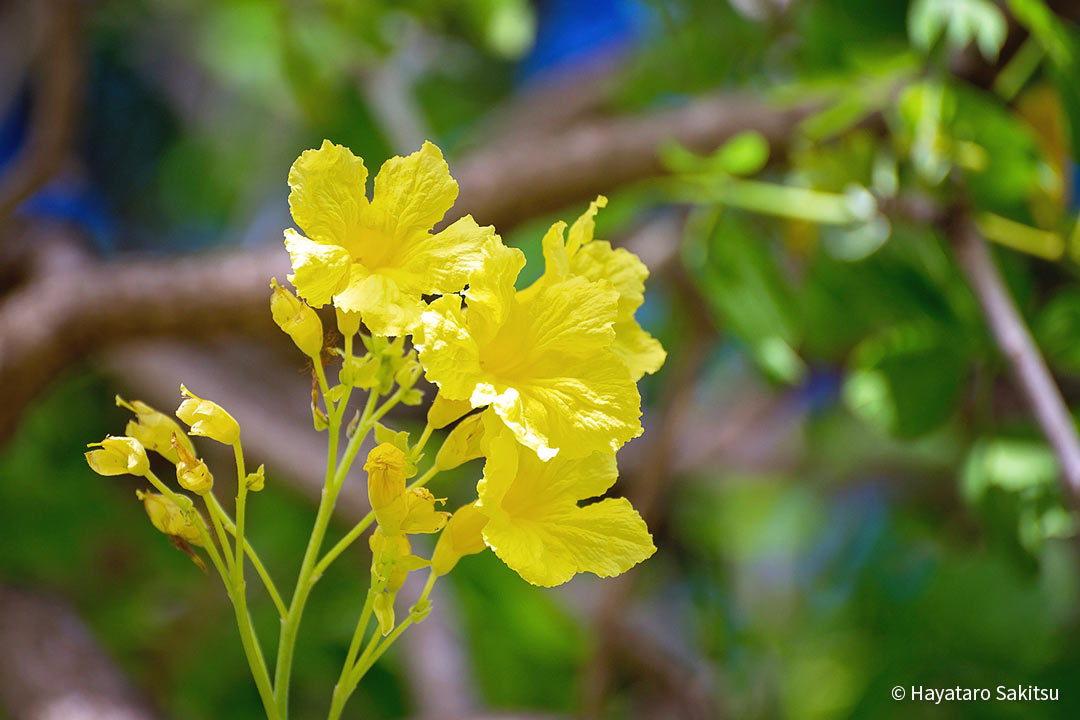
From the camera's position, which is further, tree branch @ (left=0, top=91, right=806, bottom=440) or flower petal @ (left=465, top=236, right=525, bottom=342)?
tree branch @ (left=0, top=91, right=806, bottom=440)

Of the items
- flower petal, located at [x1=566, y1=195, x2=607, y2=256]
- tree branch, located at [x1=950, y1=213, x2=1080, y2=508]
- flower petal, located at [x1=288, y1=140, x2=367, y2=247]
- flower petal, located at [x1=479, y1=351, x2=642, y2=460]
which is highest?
flower petal, located at [x1=288, y1=140, x2=367, y2=247]

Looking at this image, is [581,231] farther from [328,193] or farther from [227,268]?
[227,268]

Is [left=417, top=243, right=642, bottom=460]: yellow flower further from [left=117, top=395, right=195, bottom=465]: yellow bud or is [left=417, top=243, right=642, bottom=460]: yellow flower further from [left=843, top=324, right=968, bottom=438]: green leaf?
[left=843, top=324, right=968, bottom=438]: green leaf

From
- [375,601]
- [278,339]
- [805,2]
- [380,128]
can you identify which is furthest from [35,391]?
[805,2]

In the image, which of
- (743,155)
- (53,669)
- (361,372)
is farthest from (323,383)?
(53,669)

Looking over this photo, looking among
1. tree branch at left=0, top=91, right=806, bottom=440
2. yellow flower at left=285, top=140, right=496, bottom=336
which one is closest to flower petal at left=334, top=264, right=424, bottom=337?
yellow flower at left=285, top=140, right=496, bottom=336

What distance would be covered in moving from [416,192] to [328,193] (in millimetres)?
27

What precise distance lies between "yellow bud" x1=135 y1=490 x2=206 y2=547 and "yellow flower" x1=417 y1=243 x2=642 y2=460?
0.27ft

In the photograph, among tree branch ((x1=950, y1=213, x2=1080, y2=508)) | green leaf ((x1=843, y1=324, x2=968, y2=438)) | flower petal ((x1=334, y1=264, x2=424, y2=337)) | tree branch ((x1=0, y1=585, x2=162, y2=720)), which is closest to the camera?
flower petal ((x1=334, y1=264, x2=424, y2=337))

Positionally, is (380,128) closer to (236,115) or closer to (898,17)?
(236,115)

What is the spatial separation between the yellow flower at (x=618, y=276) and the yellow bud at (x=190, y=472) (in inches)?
4.6

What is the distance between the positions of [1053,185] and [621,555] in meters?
0.53

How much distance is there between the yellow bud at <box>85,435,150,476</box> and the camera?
26cm

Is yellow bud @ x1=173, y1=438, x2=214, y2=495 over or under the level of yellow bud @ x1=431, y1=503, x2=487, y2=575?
over
